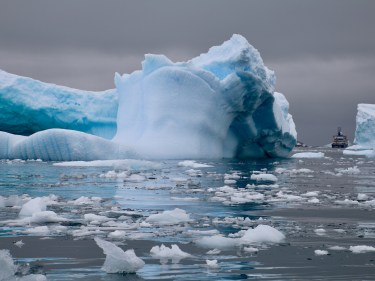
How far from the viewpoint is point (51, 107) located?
26656 millimetres

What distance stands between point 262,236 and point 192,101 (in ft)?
61.0

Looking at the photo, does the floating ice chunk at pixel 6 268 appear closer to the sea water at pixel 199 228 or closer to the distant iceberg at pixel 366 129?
the sea water at pixel 199 228

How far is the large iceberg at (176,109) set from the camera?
846 inches

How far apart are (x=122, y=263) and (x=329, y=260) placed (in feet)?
5.40

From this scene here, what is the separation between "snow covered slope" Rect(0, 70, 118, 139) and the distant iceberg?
2228 cm

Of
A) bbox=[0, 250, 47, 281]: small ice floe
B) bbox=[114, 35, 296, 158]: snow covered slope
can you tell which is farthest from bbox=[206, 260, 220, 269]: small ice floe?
bbox=[114, 35, 296, 158]: snow covered slope

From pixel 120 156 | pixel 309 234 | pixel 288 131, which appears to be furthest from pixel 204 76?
pixel 309 234

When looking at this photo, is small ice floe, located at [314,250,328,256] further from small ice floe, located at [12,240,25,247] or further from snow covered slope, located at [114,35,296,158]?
snow covered slope, located at [114,35,296,158]

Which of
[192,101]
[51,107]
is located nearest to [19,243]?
[192,101]

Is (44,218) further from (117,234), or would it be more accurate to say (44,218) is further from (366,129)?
(366,129)

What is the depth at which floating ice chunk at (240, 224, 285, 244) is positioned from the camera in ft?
18.0

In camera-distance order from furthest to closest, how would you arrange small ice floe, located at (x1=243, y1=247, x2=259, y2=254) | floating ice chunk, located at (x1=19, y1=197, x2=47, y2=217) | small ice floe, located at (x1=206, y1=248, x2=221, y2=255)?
floating ice chunk, located at (x1=19, y1=197, x2=47, y2=217) → small ice floe, located at (x1=243, y1=247, x2=259, y2=254) → small ice floe, located at (x1=206, y1=248, x2=221, y2=255)

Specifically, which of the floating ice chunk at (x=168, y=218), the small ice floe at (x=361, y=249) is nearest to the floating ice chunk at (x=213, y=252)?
the small ice floe at (x=361, y=249)

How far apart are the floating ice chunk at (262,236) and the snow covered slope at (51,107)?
2181 cm
